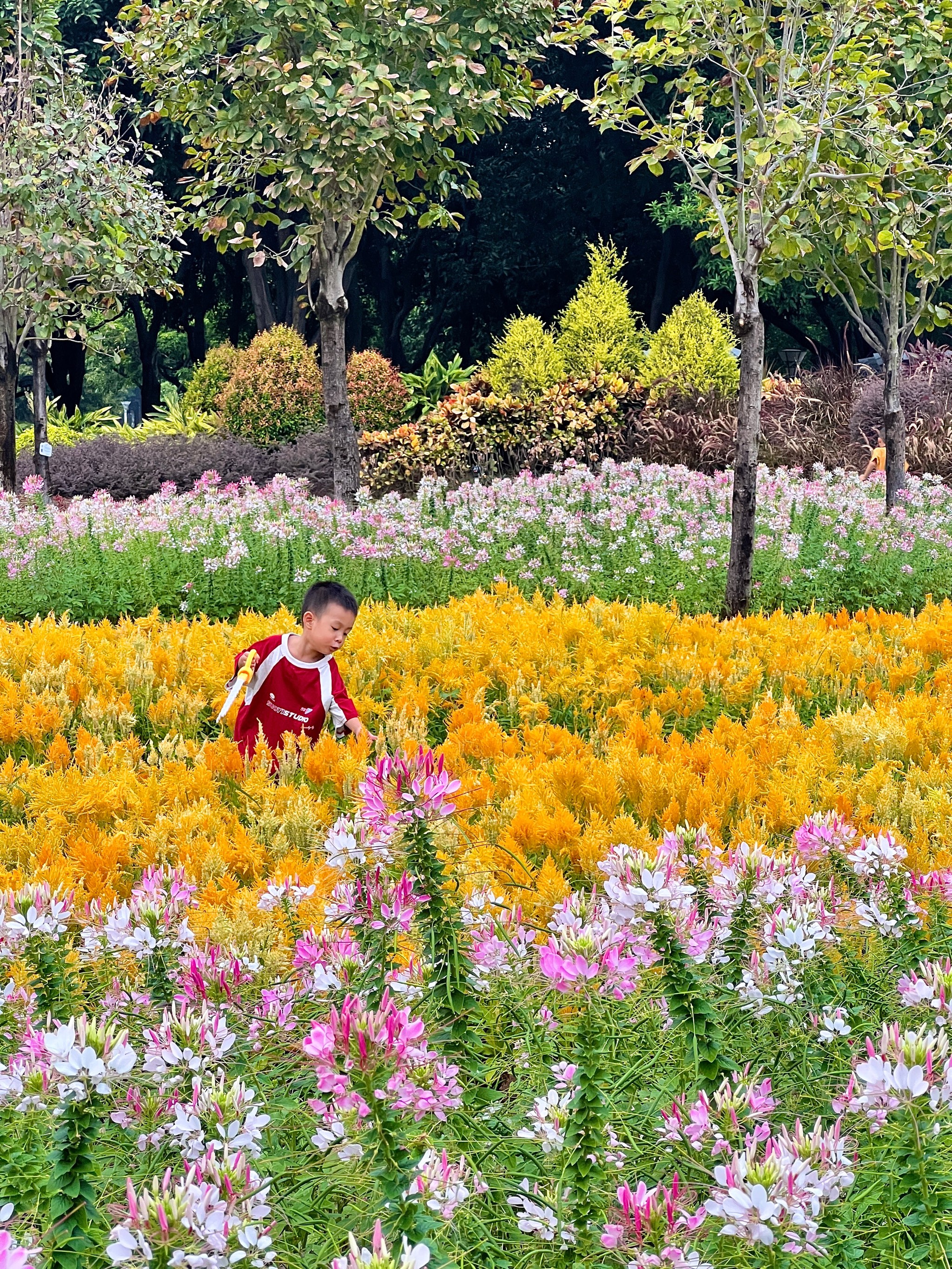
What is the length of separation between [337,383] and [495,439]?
503 centimetres

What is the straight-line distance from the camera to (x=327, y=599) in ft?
16.0

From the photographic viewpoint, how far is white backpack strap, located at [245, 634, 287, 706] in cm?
512

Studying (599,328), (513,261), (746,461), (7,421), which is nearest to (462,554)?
(746,461)

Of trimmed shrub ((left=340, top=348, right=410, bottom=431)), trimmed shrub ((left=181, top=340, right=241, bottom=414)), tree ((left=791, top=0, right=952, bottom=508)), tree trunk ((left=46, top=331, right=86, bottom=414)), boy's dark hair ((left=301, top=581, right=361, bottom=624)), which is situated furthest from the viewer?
tree trunk ((left=46, top=331, right=86, bottom=414))

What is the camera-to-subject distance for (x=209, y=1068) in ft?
6.84

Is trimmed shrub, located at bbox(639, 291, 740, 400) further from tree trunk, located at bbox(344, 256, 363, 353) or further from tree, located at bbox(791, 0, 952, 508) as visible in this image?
tree trunk, located at bbox(344, 256, 363, 353)

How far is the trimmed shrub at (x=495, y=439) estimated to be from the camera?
54.3ft

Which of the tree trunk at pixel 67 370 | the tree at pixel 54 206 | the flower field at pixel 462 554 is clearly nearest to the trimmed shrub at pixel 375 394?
the tree at pixel 54 206

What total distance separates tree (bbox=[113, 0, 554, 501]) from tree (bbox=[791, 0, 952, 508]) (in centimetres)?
337

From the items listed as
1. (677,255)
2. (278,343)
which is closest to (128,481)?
(278,343)

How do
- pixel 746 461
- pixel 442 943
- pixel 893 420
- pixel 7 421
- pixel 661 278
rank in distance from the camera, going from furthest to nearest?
1. pixel 661 278
2. pixel 7 421
3. pixel 893 420
4. pixel 746 461
5. pixel 442 943

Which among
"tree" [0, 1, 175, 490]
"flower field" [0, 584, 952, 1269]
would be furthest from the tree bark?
"flower field" [0, 584, 952, 1269]

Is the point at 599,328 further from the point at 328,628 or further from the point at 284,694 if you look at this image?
the point at 328,628

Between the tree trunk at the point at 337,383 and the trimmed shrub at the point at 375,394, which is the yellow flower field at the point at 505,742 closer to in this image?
the tree trunk at the point at 337,383
